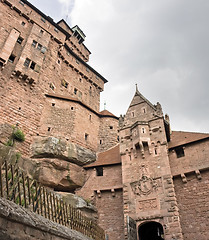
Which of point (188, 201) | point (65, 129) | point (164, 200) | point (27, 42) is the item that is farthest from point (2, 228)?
point (27, 42)

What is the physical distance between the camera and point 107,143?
24609mm

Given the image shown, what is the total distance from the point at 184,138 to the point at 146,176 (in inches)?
196

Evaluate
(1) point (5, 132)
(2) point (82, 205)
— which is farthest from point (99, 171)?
(1) point (5, 132)

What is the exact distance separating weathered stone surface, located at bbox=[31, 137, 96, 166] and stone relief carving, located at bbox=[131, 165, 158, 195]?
6.15 m

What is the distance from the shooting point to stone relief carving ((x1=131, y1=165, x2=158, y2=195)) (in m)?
15.2

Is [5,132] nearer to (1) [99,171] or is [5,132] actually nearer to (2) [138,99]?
(1) [99,171]

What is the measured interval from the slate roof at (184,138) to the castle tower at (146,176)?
0.96 meters

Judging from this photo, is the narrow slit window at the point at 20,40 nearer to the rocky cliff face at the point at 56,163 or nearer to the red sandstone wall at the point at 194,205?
the rocky cliff face at the point at 56,163

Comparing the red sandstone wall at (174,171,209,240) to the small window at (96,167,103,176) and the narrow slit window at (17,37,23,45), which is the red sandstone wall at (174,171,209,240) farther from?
the narrow slit window at (17,37,23,45)

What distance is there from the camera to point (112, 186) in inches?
698

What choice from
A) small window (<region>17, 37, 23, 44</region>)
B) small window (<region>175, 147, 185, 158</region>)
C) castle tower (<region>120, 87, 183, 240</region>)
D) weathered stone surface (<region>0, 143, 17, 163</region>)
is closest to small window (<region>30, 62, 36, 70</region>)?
small window (<region>17, 37, 23, 44</region>)

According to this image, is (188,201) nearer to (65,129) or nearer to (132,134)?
(132,134)

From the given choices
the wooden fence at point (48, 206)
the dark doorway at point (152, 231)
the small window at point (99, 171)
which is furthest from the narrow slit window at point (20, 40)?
the dark doorway at point (152, 231)

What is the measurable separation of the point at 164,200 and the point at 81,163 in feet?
28.3
